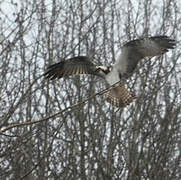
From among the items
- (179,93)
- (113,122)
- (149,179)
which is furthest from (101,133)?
(179,93)

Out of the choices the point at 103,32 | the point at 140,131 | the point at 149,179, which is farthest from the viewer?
the point at 103,32

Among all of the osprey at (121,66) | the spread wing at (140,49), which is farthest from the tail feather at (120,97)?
the spread wing at (140,49)

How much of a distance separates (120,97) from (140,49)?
705 mm

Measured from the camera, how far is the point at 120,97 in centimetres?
616

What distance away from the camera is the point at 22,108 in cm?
659

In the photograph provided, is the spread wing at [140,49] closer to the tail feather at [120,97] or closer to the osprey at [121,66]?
the osprey at [121,66]

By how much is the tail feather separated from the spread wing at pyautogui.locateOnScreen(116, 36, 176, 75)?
272 millimetres

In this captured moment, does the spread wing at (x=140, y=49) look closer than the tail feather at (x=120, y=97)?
Yes

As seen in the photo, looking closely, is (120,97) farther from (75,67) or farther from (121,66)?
(75,67)

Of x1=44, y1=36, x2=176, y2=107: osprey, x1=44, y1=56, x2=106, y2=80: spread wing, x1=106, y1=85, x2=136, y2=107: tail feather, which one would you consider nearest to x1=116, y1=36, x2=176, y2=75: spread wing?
x1=44, y1=36, x2=176, y2=107: osprey

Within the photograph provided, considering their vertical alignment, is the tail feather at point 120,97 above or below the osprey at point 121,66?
below

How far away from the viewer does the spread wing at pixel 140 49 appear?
5801mm

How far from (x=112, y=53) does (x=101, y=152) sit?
1.67 metres

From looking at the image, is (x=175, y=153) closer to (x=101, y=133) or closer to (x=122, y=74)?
(x=101, y=133)
